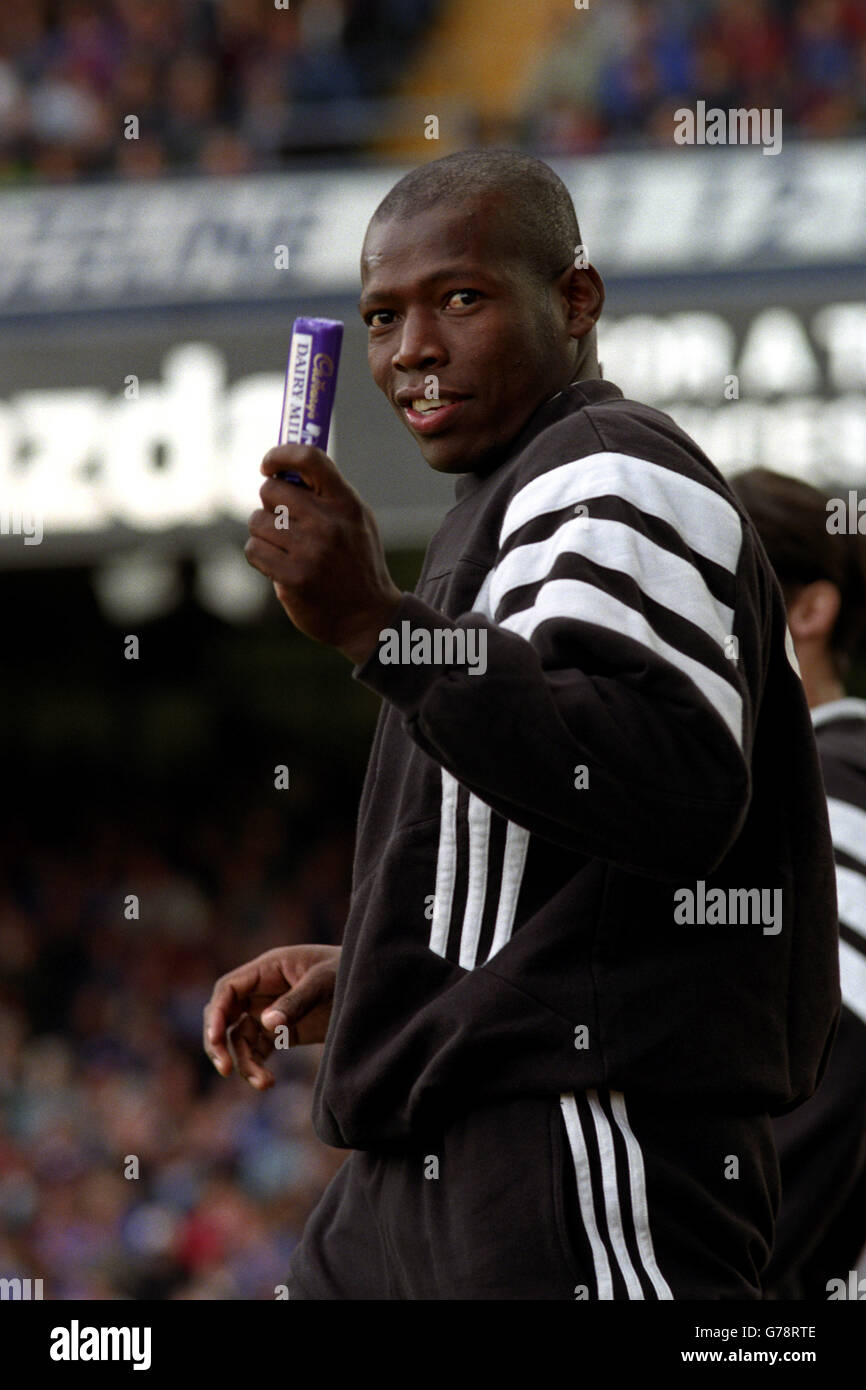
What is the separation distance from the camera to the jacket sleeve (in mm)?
1850

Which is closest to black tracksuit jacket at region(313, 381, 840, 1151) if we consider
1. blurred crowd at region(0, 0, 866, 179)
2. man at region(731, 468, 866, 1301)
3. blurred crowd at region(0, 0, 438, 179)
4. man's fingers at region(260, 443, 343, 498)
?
man's fingers at region(260, 443, 343, 498)

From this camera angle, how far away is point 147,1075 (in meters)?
11.1

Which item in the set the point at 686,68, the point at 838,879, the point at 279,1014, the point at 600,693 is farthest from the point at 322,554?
the point at 686,68

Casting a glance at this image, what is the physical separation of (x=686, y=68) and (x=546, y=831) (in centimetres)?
1003

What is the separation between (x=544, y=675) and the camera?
1869 mm

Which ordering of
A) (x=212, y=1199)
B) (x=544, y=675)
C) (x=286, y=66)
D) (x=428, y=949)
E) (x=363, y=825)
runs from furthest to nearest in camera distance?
1. (x=286, y=66)
2. (x=212, y=1199)
3. (x=363, y=825)
4. (x=428, y=949)
5. (x=544, y=675)

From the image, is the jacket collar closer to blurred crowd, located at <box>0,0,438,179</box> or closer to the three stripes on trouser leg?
the three stripes on trouser leg

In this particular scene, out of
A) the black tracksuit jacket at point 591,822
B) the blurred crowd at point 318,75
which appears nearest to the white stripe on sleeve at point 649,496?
the black tracksuit jacket at point 591,822

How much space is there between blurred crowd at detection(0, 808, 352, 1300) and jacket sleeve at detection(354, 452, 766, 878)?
6.95m

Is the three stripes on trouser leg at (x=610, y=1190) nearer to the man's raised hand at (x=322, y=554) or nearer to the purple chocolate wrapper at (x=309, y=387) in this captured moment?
the man's raised hand at (x=322, y=554)

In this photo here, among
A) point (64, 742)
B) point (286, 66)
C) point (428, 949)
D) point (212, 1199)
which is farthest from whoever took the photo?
point (64, 742)
